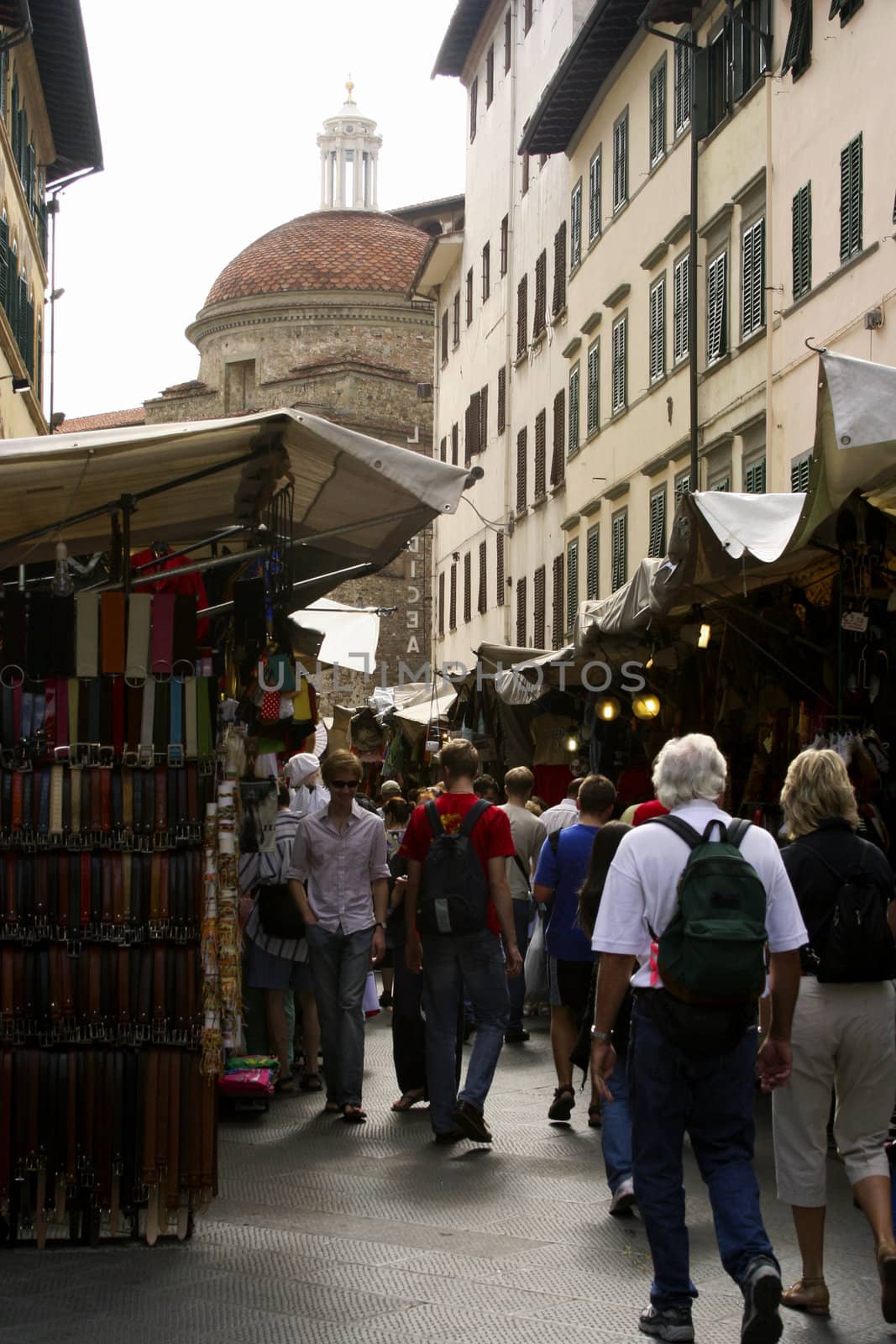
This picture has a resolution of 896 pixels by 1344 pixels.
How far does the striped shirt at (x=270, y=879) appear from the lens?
10.7m

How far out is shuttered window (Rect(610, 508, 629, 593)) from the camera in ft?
88.4

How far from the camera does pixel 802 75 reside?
19.3 meters

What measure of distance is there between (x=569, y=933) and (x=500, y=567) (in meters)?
28.3

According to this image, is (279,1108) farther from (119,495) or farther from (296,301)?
(296,301)

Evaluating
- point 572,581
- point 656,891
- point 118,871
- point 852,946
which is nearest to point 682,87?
point 572,581

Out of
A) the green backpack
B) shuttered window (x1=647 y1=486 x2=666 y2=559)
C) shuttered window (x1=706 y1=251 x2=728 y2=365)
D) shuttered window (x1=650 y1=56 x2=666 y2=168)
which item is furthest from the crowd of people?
shuttered window (x1=650 y1=56 x2=666 y2=168)

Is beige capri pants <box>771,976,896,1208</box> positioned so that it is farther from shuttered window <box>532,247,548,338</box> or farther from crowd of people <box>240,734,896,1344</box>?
shuttered window <box>532,247,548,338</box>

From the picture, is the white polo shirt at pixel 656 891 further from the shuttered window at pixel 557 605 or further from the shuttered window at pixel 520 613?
the shuttered window at pixel 520 613

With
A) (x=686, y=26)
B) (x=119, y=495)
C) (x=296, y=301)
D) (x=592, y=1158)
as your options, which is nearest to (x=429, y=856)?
(x=592, y=1158)

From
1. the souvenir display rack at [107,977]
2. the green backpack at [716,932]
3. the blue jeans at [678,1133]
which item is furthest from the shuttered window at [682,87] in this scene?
the blue jeans at [678,1133]

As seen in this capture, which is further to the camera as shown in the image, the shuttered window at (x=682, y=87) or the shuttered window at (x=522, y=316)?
the shuttered window at (x=522, y=316)

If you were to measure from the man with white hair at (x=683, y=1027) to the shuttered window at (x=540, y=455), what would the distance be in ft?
89.1

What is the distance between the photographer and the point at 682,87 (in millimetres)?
24109

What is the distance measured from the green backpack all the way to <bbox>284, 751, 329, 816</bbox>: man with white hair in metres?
6.07
